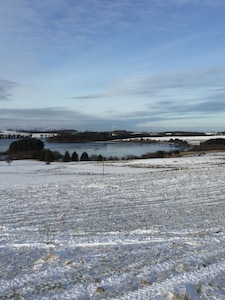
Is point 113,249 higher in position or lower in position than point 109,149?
lower

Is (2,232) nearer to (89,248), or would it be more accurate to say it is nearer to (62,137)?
(89,248)

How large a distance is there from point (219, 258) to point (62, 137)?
4628 inches

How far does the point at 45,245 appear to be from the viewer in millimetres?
8102

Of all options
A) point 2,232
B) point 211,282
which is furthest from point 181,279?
point 2,232

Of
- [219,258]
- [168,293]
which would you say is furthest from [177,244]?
[168,293]

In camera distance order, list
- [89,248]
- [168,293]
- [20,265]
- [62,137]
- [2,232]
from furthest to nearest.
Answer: [62,137], [2,232], [89,248], [20,265], [168,293]

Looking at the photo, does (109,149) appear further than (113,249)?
Yes

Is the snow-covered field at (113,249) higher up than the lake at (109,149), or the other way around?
the lake at (109,149)

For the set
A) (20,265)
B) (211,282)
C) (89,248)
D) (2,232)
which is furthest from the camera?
(2,232)

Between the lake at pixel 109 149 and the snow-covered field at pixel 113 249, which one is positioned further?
the lake at pixel 109 149

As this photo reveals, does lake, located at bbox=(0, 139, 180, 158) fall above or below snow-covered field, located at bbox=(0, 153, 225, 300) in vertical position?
above

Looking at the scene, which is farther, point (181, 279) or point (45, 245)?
point (45, 245)

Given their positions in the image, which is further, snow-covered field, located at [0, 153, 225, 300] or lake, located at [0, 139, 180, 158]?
lake, located at [0, 139, 180, 158]

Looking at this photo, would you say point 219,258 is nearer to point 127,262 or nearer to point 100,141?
point 127,262
